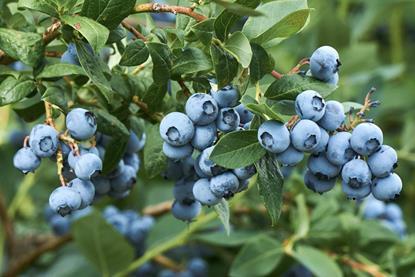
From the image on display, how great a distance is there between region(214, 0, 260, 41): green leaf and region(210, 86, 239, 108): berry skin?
0.23 ft

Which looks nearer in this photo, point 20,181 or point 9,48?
point 9,48

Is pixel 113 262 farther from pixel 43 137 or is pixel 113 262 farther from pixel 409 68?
pixel 409 68

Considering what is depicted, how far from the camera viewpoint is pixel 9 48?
1.05 m

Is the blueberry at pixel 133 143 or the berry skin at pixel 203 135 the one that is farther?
the blueberry at pixel 133 143

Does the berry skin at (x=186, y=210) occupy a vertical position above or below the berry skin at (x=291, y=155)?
below

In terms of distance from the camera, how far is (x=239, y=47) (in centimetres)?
97

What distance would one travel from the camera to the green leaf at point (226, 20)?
0.97m

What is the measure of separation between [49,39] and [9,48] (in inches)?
2.2

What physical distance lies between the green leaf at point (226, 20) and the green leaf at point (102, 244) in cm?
75

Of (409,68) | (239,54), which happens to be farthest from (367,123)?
(409,68)

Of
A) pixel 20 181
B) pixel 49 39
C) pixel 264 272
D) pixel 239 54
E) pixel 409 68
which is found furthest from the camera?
pixel 409 68

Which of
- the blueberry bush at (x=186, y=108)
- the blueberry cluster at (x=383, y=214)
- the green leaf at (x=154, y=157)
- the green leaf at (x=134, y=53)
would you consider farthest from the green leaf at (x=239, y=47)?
the blueberry cluster at (x=383, y=214)

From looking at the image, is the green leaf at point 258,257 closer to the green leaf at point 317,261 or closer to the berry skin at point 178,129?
the green leaf at point 317,261

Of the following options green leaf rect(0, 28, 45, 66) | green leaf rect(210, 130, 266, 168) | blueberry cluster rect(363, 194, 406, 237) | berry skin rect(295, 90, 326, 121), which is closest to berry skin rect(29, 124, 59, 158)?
green leaf rect(0, 28, 45, 66)
